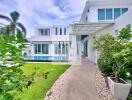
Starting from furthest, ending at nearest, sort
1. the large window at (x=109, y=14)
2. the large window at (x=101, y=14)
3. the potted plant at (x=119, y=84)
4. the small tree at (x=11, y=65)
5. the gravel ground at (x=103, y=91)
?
the large window at (x=101, y=14), the large window at (x=109, y=14), the gravel ground at (x=103, y=91), the potted plant at (x=119, y=84), the small tree at (x=11, y=65)

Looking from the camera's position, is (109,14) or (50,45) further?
(50,45)

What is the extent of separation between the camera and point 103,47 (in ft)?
43.6

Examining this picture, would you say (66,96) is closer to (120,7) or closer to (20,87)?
(20,87)

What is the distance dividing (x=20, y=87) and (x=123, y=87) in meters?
8.50

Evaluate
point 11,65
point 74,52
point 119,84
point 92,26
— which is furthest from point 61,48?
point 11,65

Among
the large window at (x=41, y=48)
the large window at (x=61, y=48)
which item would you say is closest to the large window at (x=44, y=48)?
the large window at (x=41, y=48)

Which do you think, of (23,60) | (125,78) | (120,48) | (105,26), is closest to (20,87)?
(23,60)

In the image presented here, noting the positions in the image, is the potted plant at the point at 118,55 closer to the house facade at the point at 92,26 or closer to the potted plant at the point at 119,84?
the potted plant at the point at 119,84

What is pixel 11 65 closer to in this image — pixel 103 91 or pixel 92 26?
pixel 103 91

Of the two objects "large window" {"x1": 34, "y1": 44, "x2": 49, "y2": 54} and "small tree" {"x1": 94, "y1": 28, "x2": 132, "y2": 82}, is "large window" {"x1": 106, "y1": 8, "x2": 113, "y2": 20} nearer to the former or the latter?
"small tree" {"x1": 94, "y1": 28, "x2": 132, "y2": 82}

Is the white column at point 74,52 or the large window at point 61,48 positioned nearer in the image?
the white column at point 74,52

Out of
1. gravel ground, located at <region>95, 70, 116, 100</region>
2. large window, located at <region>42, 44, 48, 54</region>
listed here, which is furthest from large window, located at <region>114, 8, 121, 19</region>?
large window, located at <region>42, 44, 48, 54</region>

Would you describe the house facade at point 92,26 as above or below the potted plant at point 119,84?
above

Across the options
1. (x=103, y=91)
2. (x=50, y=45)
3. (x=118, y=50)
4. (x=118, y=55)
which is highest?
(x=50, y=45)
